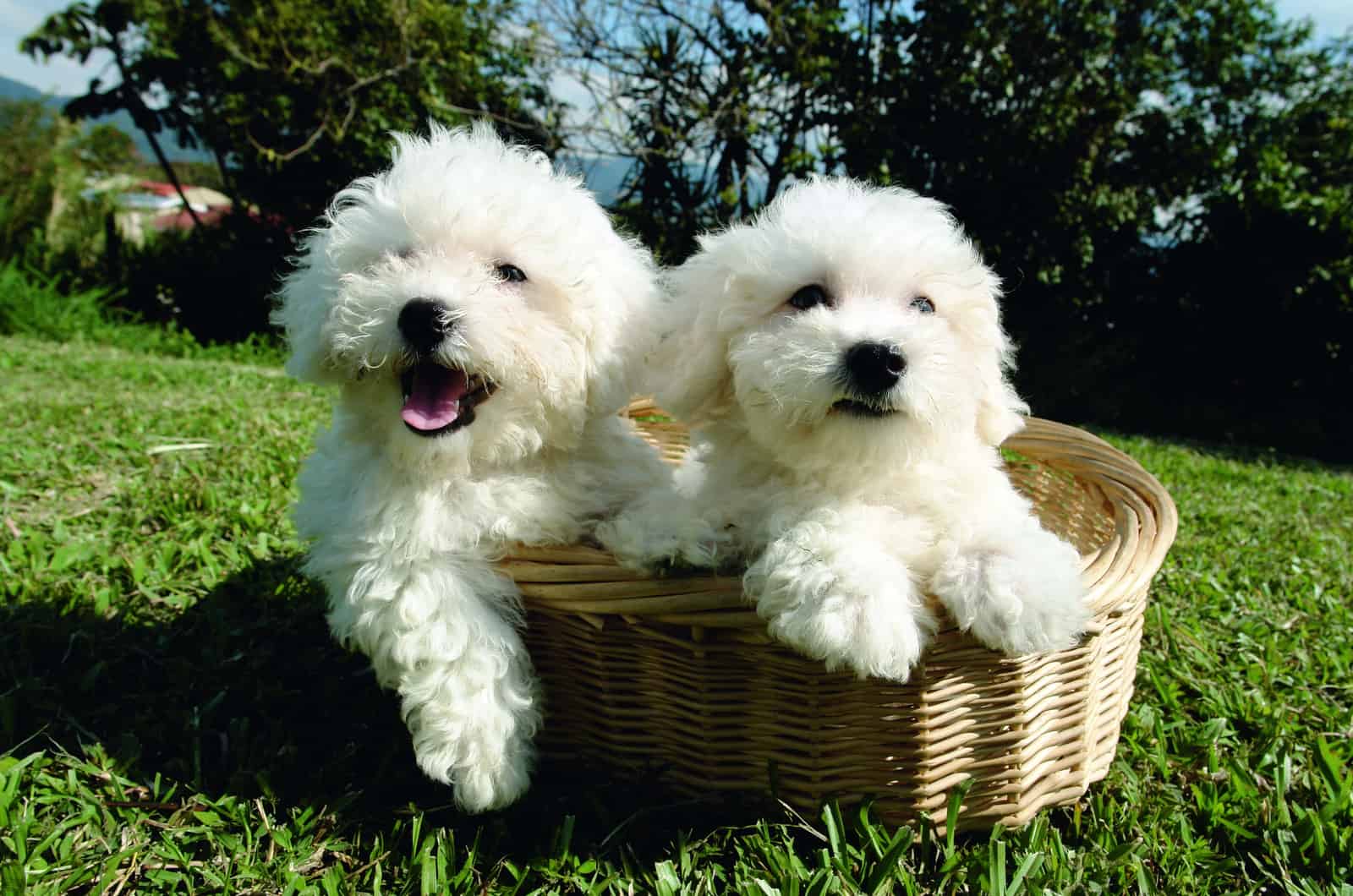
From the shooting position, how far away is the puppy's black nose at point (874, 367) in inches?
74.2

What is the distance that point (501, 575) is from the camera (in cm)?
200

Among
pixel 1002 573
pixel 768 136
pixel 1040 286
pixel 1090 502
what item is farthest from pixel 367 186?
pixel 1040 286

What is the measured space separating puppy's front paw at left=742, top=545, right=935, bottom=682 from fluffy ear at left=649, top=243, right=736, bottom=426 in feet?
1.93

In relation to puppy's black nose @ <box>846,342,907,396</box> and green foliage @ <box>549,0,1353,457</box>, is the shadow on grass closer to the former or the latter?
puppy's black nose @ <box>846,342,907,396</box>

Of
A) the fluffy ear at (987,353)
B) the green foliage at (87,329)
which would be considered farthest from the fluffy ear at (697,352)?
the green foliage at (87,329)

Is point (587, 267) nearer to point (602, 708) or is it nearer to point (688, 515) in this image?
point (688, 515)

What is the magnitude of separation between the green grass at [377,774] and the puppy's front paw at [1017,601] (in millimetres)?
500

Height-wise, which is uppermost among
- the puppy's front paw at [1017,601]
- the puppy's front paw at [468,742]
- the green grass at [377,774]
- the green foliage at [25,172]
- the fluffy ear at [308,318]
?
the fluffy ear at [308,318]

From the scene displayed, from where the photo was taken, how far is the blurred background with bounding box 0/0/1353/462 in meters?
8.28

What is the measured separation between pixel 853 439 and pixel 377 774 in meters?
1.38

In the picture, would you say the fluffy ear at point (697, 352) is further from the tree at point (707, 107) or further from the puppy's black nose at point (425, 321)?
the tree at point (707, 107)

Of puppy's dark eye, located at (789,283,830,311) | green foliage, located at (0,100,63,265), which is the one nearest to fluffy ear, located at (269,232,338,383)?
puppy's dark eye, located at (789,283,830,311)

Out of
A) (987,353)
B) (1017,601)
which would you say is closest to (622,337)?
(987,353)

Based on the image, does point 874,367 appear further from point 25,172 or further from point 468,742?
point 25,172
